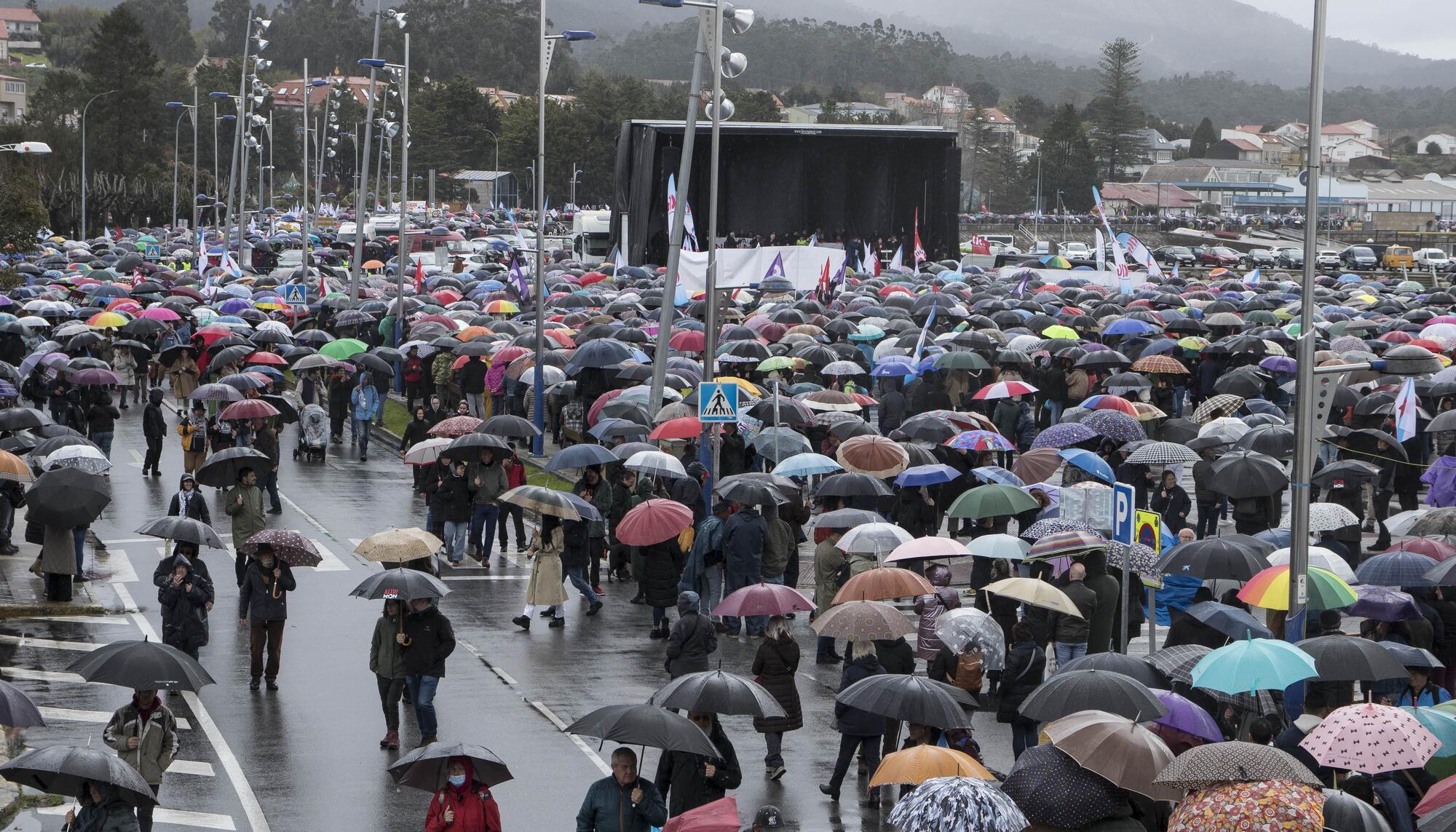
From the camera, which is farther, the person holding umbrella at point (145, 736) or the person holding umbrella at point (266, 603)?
the person holding umbrella at point (266, 603)

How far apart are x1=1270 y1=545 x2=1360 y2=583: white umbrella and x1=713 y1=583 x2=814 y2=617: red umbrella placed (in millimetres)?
3879

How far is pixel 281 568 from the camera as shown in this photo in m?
14.3

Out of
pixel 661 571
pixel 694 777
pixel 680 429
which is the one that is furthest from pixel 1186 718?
pixel 680 429

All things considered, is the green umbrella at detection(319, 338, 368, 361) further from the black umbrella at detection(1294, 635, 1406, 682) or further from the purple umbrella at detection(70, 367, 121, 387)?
the black umbrella at detection(1294, 635, 1406, 682)

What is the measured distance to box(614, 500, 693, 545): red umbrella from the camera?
15.5 meters

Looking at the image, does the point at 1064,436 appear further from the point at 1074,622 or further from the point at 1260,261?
the point at 1260,261

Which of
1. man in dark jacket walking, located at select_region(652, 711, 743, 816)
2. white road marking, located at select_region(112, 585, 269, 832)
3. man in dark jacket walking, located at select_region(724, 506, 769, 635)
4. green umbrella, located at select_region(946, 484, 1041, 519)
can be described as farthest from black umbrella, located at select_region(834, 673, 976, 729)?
green umbrella, located at select_region(946, 484, 1041, 519)

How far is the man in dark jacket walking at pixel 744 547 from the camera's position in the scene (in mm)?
15930

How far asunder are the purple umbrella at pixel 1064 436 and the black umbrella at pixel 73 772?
1259 cm

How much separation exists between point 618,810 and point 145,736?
3.34 metres

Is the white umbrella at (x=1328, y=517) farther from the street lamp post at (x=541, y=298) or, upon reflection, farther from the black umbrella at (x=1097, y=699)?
→ the street lamp post at (x=541, y=298)

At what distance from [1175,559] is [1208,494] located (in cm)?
662

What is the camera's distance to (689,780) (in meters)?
9.93

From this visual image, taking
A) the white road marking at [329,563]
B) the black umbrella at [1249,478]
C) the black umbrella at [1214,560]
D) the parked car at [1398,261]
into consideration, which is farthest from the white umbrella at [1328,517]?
the parked car at [1398,261]
